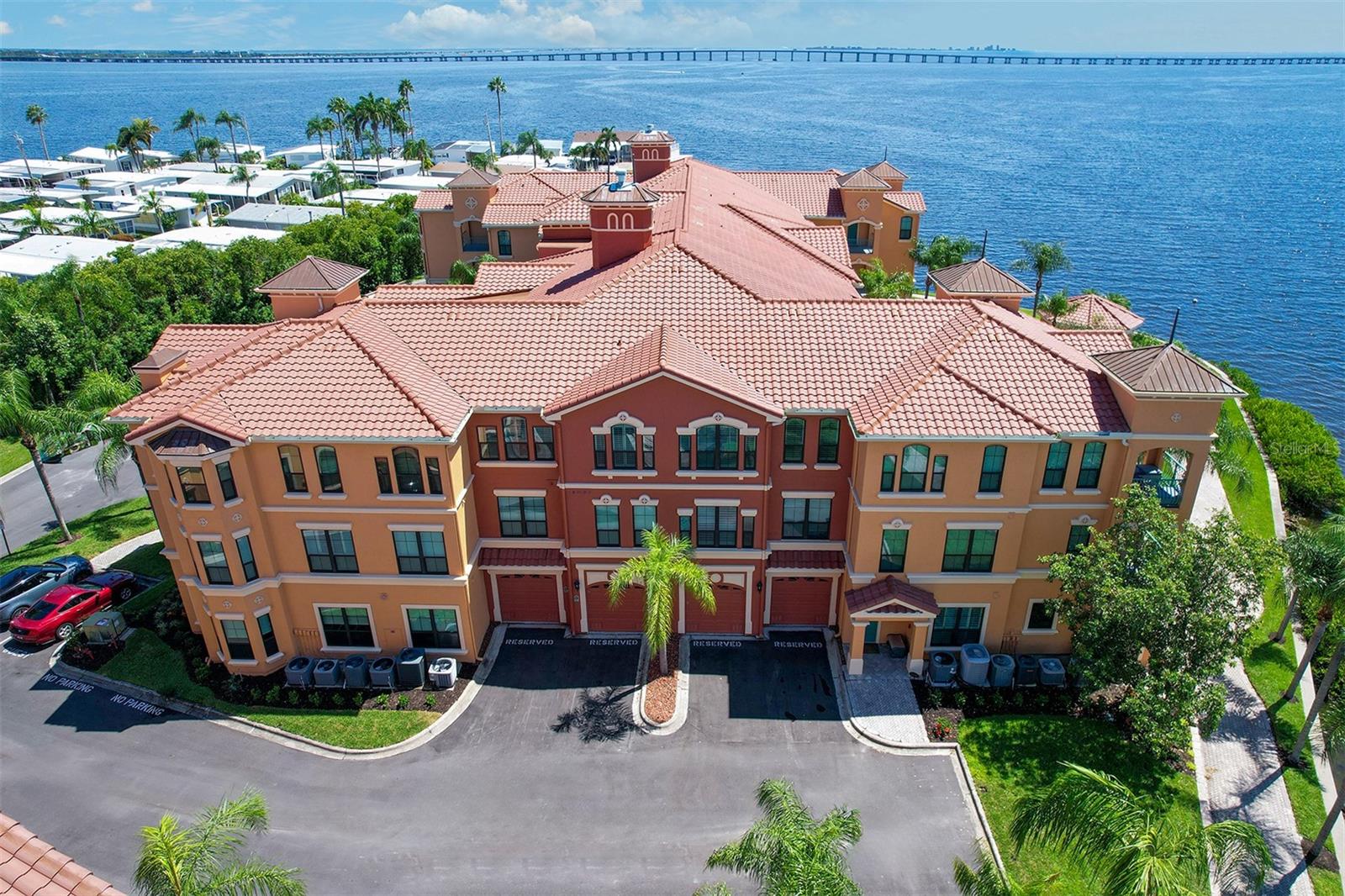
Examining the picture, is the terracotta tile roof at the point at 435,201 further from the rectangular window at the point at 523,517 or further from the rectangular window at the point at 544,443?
the rectangular window at the point at 544,443

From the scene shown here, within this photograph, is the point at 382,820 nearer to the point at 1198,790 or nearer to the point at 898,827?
the point at 898,827

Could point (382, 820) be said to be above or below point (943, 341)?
below

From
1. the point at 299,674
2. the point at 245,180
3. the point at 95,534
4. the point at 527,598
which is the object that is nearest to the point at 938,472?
the point at 527,598

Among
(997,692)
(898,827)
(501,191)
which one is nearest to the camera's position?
(898,827)

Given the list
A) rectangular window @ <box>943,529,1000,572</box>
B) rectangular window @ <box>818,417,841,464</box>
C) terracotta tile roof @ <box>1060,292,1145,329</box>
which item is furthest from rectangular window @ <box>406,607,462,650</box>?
terracotta tile roof @ <box>1060,292,1145,329</box>

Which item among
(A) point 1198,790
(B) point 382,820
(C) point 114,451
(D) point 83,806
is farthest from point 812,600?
(C) point 114,451

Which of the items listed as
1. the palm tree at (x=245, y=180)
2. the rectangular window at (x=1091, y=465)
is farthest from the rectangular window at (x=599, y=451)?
the palm tree at (x=245, y=180)
